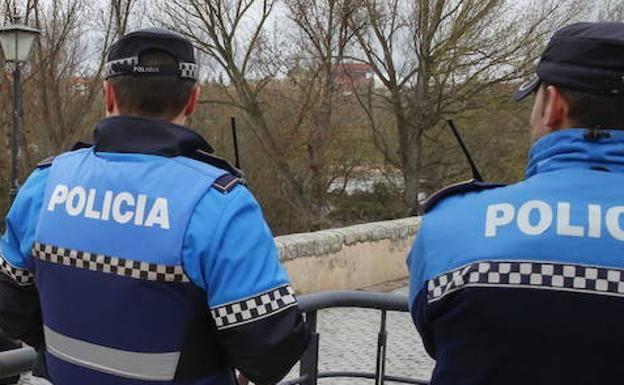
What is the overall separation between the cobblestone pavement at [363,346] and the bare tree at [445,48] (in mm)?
12148

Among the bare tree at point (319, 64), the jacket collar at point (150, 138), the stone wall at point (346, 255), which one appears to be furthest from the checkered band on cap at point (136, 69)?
the bare tree at point (319, 64)

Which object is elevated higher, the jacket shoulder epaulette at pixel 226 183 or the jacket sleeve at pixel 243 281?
the jacket shoulder epaulette at pixel 226 183

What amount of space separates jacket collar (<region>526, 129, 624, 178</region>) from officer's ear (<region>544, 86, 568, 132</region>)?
0.04 m

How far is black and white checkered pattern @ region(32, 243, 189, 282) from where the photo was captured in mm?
1728

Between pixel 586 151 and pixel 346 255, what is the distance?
883 centimetres

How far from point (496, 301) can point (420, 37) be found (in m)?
19.7

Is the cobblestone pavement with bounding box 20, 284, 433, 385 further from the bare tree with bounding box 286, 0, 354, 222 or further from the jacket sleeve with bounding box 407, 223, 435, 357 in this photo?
the bare tree with bounding box 286, 0, 354, 222

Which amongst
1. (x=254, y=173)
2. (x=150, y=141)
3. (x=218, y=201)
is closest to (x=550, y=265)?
(x=218, y=201)

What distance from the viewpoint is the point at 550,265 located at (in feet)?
4.61

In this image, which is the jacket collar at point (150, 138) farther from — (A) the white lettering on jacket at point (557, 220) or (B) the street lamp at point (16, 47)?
(B) the street lamp at point (16, 47)

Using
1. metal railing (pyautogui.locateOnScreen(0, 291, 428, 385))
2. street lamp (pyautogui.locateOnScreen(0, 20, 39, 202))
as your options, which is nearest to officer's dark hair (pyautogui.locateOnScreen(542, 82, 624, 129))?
metal railing (pyautogui.locateOnScreen(0, 291, 428, 385))

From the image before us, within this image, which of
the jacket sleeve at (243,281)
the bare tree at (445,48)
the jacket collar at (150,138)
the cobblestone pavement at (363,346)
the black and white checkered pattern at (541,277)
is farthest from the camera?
the bare tree at (445,48)

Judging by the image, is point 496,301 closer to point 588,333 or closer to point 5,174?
point 588,333

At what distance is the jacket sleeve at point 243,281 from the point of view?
5.64ft
